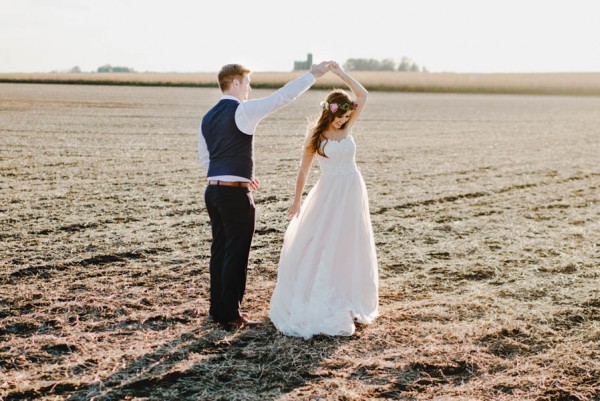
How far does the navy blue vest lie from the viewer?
5.39 meters

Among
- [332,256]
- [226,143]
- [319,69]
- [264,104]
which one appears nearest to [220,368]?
[332,256]

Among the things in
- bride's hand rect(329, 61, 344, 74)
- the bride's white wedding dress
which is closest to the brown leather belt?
the bride's white wedding dress

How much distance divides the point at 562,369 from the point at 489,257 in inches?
134

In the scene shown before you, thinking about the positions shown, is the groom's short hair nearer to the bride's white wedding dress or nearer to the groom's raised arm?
the groom's raised arm

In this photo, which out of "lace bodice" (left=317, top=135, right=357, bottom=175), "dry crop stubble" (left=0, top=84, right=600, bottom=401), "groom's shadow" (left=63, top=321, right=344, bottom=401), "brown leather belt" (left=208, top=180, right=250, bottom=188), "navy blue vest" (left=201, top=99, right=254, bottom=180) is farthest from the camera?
"lace bodice" (left=317, top=135, right=357, bottom=175)

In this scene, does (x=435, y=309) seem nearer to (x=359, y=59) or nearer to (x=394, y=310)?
(x=394, y=310)

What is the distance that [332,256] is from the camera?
5883 millimetres

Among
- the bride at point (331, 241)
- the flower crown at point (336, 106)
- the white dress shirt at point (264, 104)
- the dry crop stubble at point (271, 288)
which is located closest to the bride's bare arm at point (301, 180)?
the bride at point (331, 241)

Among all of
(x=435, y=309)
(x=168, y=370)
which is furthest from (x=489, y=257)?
(x=168, y=370)

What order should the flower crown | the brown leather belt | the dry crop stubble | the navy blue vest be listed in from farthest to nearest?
the flower crown
the brown leather belt
the navy blue vest
the dry crop stubble

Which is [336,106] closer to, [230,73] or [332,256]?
[230,73]

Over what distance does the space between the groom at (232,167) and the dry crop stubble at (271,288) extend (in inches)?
18.3

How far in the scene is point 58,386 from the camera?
4711mm

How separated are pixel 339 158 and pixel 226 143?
1.12 metres
